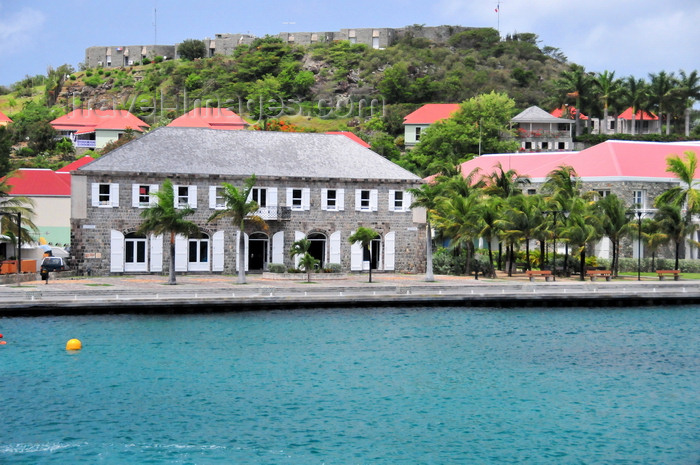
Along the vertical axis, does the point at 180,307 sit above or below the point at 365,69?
below

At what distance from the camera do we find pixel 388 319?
133 ft

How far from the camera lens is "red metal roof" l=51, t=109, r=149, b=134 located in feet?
361

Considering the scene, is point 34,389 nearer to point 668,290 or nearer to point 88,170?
point 88,170

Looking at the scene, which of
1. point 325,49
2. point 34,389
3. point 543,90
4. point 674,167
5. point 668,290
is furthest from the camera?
point 325,49

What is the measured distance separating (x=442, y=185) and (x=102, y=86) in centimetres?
11856

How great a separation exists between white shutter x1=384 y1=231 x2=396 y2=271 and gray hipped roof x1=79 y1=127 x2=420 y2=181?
3318mm

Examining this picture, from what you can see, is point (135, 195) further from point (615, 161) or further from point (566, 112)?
point (566, 112)

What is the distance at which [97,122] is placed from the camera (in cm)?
11550

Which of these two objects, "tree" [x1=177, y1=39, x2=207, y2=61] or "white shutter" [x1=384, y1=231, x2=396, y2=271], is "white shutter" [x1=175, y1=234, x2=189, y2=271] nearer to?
"white shutter" [x1=384, y1=231, x2=396, y2=271]

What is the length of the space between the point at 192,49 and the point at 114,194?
125 m

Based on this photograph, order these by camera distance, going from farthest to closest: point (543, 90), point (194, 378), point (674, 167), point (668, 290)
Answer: point (543, 90)
point (674, 167)
point (668, 290)
point (194, 378)

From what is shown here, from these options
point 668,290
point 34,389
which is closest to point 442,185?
point 668,290

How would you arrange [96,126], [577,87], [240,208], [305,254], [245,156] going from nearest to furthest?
[240,208]
[305,254]
[245,156]
[577,87]
[96,126]

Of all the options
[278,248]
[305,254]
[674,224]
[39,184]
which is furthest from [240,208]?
[39,184]
